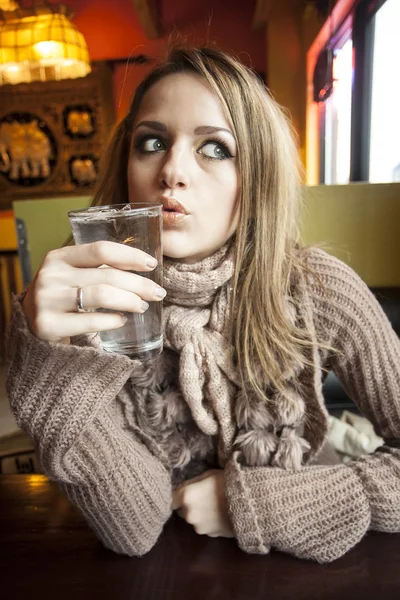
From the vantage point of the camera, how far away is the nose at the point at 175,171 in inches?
26.6

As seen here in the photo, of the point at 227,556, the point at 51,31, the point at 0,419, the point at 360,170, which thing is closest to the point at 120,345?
the point at 227,556

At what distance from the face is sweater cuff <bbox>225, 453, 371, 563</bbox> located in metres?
0.36

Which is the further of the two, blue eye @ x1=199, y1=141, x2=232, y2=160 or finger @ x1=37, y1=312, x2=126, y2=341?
blue eye @ x1=199, y1=141, x2=232, y2=160

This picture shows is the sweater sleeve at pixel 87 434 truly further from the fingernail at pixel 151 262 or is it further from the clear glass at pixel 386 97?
the clear glass at pixel 386 97

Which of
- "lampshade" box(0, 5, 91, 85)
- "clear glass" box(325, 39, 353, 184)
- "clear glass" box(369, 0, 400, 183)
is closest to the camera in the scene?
"clear glass" box(369, 0, 400, 183)

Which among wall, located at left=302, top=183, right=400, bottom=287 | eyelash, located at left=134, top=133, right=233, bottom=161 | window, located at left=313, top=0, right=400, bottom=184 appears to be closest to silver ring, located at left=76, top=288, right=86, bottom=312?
eyelash, located at left=134, top=133, right=233, bottom=161

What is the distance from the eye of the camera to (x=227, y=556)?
632 millimetres

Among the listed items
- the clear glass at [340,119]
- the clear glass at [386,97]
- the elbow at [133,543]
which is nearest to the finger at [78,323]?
the elbow at [133,543]

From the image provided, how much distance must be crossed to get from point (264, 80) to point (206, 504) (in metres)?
3.73

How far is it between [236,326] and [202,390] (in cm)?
12

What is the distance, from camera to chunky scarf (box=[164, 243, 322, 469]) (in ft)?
2.35

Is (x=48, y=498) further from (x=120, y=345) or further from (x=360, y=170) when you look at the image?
(x=360, y=170)

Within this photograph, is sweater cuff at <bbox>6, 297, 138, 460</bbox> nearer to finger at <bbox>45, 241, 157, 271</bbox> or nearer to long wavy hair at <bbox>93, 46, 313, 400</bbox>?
finger at <bbox>45, 241, 157, 271</bbox>

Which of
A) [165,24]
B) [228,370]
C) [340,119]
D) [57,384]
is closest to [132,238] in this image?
[57,384]
